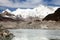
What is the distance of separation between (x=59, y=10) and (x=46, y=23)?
10.2 m

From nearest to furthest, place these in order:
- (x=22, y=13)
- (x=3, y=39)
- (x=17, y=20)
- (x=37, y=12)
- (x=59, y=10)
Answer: (x=3, y=39)
(x=59, y=10)
(x=17, y=20)
(x=22, y=13)
(x=37, y=12)

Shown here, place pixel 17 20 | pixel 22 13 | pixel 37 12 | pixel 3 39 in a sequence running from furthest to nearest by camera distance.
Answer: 1. pixel 37 12
2. pixel 22 13
3. pixel 17 20
4. pixel 3 39

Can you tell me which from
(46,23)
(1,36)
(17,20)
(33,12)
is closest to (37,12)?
(33,12)

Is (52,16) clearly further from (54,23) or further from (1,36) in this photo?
(1,36)

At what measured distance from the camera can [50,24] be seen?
11650 centimetres

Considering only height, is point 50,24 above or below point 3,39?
below

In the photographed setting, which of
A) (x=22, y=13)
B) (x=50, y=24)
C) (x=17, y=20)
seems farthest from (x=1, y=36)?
(x=22, y=13)

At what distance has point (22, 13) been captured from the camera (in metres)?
166

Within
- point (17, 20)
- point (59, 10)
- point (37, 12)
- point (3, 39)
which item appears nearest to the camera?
point (3, 39)

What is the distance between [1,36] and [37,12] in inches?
6144

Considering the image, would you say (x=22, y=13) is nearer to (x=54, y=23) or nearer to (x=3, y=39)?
(x=54, y=23)

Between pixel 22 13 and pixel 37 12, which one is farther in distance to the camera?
pixel 37 12

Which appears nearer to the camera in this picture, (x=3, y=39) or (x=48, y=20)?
(x=3, y=39)

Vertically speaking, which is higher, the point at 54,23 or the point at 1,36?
the point at 1,36
